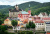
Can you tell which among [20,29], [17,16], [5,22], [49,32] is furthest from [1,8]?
[49,32]

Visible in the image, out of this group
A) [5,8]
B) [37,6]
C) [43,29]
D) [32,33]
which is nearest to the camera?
[32,33]

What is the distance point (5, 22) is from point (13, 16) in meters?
1.78

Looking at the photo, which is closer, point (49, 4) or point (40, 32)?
point (40, 32)

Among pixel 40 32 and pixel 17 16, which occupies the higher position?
pixel 17 16

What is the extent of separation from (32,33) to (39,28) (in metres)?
1.14

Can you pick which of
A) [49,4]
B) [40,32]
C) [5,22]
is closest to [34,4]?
[49,4]

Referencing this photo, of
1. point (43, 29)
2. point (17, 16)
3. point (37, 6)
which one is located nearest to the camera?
point (43, 29)

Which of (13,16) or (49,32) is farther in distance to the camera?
(13,16)

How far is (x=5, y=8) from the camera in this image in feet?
53.6

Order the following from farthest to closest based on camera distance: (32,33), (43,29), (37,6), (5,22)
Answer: (37,6) → (5,22) → (43,29) → (32,33)

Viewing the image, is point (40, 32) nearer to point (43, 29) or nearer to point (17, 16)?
point (43, 29)

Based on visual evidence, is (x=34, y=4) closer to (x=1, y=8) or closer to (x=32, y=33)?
(x=1, y=8)

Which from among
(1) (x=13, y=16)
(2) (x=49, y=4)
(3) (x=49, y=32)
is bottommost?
(3) (x=49, y=32)

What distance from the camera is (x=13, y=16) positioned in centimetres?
1172
